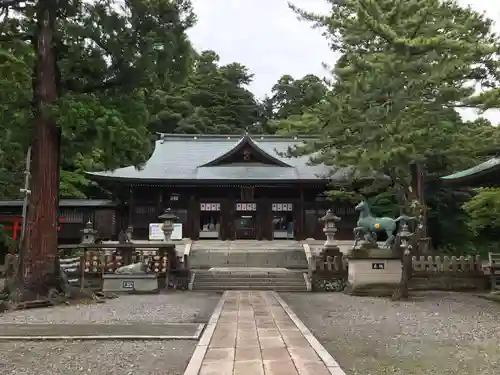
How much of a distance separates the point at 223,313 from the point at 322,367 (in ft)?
15.1

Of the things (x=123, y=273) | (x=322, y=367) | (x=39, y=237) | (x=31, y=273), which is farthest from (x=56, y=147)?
(x=322, y=367)

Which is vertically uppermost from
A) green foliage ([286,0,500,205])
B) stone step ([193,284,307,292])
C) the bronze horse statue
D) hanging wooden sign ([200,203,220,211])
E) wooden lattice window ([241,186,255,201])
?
green foliage ([286,0,500,205])

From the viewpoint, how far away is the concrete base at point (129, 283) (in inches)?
565

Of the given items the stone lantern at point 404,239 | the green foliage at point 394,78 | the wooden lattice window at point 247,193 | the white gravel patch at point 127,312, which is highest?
the green foliage at point 394,78

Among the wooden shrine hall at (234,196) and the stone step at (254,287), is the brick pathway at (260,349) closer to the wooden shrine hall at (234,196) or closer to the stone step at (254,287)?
the stone step at (254,287)

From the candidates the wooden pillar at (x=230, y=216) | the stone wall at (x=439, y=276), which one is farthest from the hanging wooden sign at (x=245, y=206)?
the stone wall at (x=439, y=276)

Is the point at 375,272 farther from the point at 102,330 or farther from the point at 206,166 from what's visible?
the point at 206,166

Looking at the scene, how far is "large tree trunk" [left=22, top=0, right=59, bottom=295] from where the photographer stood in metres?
A: 11.3

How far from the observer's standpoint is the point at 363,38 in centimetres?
1151

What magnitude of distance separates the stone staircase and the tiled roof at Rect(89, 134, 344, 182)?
23.8 feet

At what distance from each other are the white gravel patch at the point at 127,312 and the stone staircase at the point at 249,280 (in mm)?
3099

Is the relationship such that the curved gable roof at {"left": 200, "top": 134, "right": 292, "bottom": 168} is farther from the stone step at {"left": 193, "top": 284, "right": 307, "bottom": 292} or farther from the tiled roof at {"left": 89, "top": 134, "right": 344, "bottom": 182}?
the stone step at {"left": 193, "top": 284, "right": 307, "bottom": 292}

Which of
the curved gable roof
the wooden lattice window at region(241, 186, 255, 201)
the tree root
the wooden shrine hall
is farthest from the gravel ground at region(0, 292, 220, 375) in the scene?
the curved gable roof

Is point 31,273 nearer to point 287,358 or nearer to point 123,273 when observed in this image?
point 123,273
